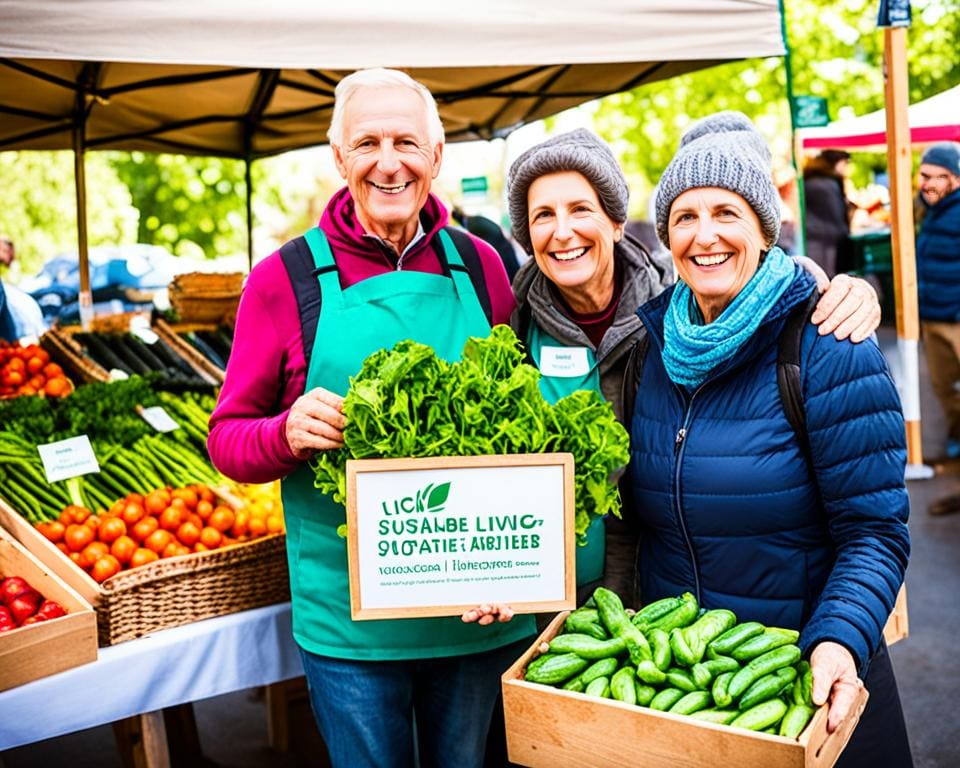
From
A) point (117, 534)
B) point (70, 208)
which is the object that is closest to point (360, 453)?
point (117, 534)

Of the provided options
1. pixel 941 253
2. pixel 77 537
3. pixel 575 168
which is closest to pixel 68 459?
pixel 77 537

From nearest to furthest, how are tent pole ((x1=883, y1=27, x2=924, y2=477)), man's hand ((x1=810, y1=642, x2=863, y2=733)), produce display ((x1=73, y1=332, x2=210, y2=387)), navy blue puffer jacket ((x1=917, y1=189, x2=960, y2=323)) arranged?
1. man's hand ((x1=810, y1=642, x2=863, y2=733))
2. produce display ((x1=73, y1=332, x2=210, y2=387))
3. tent pole ((x1=883, y1=27, x2=924, y2=477))
4. navy blue puffer jacket ((x1=917, y1=189, x2=960, y2=323))

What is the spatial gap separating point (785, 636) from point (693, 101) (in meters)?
16.1

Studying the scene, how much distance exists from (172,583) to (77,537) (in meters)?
0.42

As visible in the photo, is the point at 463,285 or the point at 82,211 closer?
the point at 463,285

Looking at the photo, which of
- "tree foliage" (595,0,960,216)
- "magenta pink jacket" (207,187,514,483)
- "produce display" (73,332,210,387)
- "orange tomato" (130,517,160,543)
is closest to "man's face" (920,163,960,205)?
"produce display" (73,332,210,387)

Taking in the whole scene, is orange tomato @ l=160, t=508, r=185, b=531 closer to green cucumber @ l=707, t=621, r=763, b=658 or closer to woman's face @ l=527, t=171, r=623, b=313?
woman's face @ l=527, t=171, r=623, b=313

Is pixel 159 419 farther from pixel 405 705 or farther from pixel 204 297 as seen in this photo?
pixel 405 705

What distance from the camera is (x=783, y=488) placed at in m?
2.18

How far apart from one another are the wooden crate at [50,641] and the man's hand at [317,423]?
46.7 inches

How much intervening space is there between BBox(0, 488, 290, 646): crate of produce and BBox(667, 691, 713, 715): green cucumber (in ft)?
5.96

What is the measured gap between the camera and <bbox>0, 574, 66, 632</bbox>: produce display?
114 inches

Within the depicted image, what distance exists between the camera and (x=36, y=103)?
5637 mm

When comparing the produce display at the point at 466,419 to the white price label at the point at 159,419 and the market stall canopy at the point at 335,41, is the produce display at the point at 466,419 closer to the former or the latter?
the market stall canopy at the point at 335,41
